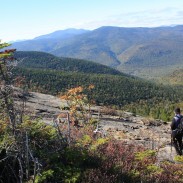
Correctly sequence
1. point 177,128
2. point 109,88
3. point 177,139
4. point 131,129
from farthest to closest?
point 109,88, point 131,129, point 177,139, point 177,128

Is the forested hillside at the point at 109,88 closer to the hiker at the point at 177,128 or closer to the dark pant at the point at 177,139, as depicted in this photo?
the dark pant at the point at 177,139

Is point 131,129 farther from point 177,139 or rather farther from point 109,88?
point 109,88

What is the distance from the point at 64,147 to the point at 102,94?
118455 millimetres

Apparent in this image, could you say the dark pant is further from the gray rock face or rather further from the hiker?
the gray rock face

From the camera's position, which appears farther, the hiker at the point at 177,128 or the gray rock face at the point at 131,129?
the gray rock face at the point at 131,129

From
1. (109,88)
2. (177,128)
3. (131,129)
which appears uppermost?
(177,128)

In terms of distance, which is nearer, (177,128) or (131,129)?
(177,128)

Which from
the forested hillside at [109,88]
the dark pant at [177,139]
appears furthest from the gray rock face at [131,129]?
the forested hillside at [109,88]

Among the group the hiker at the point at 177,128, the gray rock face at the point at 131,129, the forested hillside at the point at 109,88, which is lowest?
the forested hillside at the point at 109,88

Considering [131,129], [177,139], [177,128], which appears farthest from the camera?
[131,129]

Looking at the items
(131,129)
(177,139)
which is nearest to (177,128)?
(177,139)

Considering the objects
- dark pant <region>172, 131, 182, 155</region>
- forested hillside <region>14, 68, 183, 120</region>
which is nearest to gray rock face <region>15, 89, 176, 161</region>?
dark pant <region>172, 131, 182, 155</region>

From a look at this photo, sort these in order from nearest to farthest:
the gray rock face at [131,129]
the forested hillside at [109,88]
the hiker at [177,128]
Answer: the hiker at [177,128] → the gray rock face at [131,129] → the forested hillside at [109,88]

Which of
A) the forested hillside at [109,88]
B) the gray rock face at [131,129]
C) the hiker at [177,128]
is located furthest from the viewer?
the forested hillside at [109,88]
